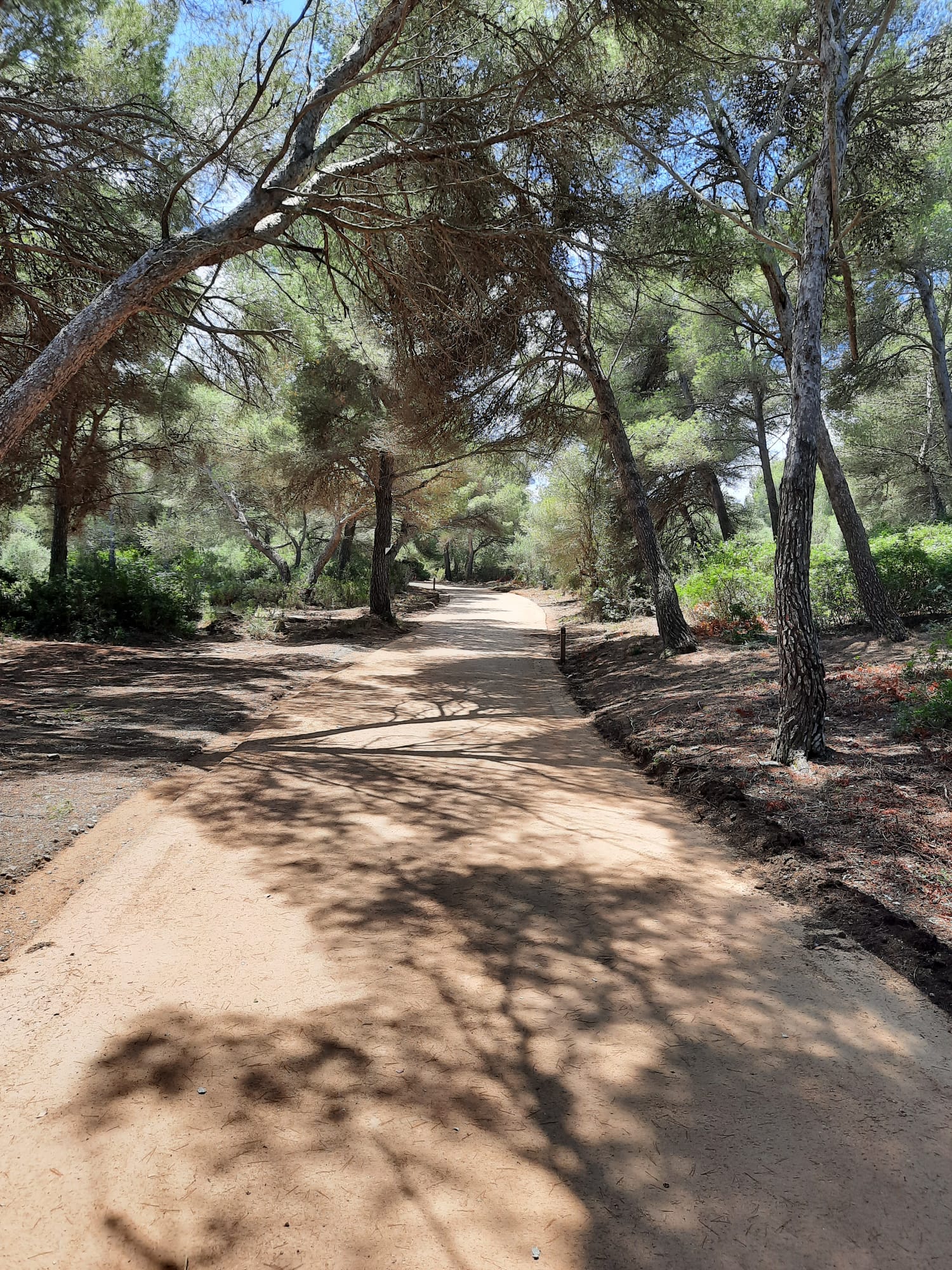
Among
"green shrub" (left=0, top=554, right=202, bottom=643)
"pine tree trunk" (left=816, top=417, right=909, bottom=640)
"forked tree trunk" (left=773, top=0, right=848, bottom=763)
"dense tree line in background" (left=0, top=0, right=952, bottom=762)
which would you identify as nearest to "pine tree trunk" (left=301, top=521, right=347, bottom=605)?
"dense tree line in background" (left=0, top=0, right=952, bottom=762)

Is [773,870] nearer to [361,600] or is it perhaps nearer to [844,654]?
[844,654]

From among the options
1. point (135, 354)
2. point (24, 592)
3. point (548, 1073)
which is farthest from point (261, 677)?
point (548, 1073)

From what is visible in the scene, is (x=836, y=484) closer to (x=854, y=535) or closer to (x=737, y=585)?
(x=854, y=535)

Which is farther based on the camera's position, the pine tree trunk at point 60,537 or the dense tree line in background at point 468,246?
the pine tree trunk at point 60,537

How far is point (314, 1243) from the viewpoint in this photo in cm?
173

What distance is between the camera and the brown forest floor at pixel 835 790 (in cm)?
324

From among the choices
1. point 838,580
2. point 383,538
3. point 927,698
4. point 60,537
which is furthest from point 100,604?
point 927,698

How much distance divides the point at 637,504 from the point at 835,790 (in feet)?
24.4

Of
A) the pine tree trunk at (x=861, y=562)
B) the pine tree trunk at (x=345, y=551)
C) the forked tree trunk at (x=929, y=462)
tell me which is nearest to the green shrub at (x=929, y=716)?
the pine tree trunk at (x=861, y=562)

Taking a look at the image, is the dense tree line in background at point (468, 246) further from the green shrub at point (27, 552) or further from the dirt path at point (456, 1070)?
the green shrub at point (27, 552)

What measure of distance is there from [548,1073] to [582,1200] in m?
0.46

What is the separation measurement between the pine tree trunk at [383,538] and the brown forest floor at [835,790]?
32.3ft

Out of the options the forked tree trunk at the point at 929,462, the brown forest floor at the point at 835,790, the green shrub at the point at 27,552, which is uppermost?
the forked tree trunk at the point at 929,462

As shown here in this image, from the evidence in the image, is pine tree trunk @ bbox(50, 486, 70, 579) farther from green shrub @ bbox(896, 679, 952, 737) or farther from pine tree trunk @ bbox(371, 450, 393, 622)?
green shrub @ bbox(896, 679, 952, 737)
